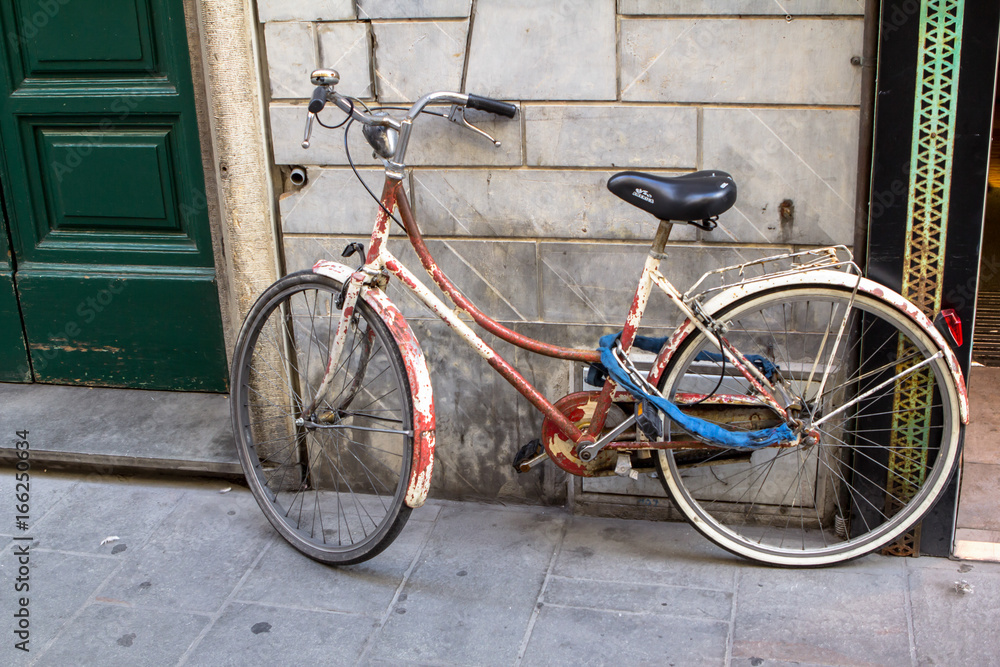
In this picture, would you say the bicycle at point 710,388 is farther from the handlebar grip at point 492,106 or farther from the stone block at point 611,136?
the stone block at point 611,136

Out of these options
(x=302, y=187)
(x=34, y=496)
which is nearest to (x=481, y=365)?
(x=302, y=187)

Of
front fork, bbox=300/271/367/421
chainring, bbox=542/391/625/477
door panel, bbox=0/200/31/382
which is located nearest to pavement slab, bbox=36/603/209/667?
front fork, bbox=300/271/367/421

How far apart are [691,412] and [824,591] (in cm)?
70

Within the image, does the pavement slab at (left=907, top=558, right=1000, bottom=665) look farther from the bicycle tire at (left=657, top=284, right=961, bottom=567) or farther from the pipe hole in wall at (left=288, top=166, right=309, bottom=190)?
the pipe hole in wall at (left=288, top=166, right=309, bottom=190)

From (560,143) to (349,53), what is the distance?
31.4 inches

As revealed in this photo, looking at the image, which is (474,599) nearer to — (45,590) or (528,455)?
(528,455)

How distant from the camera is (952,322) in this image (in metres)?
3.10

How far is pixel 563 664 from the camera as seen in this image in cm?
288

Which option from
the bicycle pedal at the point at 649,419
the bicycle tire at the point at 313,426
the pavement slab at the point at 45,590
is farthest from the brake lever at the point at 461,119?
the pavement slab at the point at 45,590

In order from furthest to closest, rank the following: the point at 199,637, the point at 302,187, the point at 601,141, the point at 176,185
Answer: the point at 176,185
the point at 302,187
the point at 601,141
the point at 199,637

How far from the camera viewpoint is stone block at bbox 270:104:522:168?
3400mm

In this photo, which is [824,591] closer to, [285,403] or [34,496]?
[285,403]
